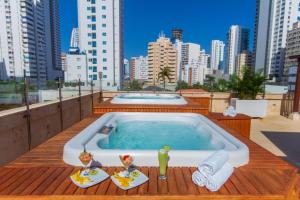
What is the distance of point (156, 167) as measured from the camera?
1.62m

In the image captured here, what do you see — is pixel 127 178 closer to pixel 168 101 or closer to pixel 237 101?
pixel 168 101

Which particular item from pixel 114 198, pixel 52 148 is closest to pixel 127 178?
pixel 114 198

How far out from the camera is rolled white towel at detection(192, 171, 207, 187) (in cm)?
132

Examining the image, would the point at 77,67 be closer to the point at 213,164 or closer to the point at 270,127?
the point at 270,127

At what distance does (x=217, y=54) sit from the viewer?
6812 cm

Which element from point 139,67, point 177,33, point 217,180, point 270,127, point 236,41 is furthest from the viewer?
point 177,33

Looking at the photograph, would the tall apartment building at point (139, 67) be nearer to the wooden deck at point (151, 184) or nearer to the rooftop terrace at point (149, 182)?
the rooftop terrace at point (149, 182)

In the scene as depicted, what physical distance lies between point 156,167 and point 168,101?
315cm

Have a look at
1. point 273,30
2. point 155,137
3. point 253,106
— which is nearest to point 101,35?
point 253,106

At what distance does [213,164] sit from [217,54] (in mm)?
74173

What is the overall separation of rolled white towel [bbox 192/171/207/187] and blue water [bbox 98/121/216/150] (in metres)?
1.09

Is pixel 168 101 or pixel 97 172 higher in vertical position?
pixel 168 101

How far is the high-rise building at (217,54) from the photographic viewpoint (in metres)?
67.3

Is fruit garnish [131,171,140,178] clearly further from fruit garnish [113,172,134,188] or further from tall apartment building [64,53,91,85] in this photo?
tall apartment building [64,53,91,85]
